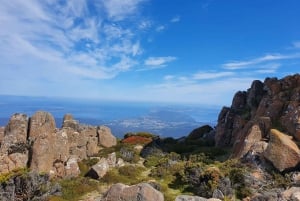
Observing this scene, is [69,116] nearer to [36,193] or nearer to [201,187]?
[36,193]

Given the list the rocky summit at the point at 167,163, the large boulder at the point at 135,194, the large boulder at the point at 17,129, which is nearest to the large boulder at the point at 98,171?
the rocky summit at the point at 167,163

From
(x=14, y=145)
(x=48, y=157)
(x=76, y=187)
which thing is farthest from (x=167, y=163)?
(x=14, y=145)

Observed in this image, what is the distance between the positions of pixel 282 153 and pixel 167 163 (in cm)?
1079

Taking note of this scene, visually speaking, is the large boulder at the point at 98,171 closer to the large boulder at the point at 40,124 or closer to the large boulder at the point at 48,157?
the large boulder at the point at 48,157

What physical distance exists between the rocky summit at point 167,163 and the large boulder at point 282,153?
7cm

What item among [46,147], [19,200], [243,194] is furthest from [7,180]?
[243,194]

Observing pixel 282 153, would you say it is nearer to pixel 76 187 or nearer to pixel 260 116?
pixel 260 116

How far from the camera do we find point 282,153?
26.8 metres

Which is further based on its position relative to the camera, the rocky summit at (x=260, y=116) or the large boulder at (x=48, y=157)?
the rocky summit at (x=260, y=116)

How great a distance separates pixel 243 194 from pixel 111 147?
25205 mm

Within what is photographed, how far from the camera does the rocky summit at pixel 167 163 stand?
23.2m

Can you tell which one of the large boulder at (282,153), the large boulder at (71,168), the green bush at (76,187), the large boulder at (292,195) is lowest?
the green bush at (76,187)

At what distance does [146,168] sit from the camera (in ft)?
112

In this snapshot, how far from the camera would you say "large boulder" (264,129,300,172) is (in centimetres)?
2633
